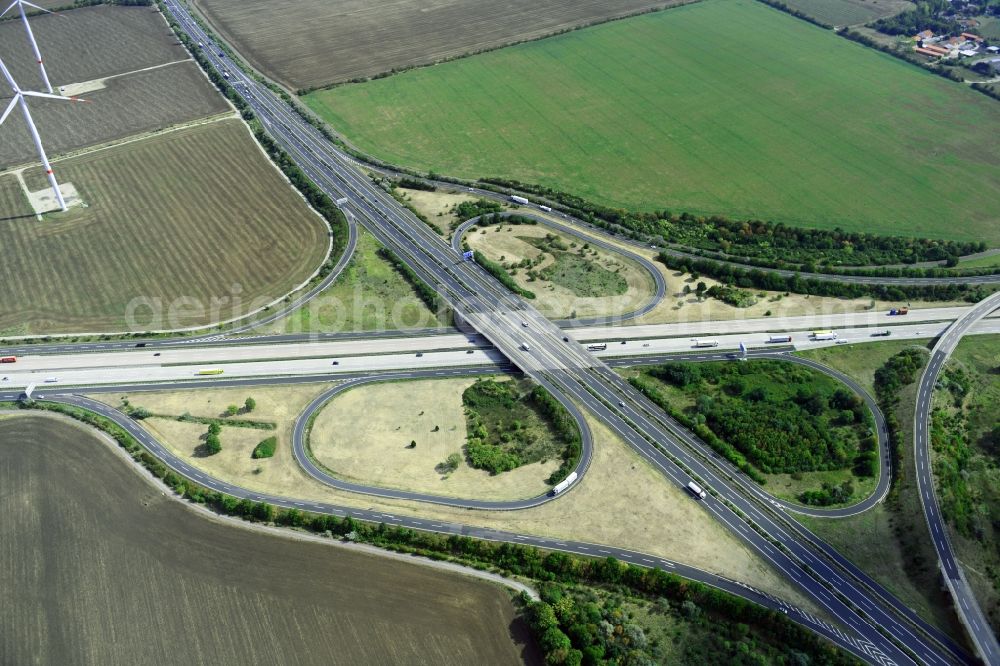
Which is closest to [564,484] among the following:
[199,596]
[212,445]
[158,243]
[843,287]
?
[199,596]

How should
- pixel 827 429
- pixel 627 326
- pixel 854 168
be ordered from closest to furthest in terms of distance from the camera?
1. pixel 827 429
2. pixel 627 326
3. pixel 854 168

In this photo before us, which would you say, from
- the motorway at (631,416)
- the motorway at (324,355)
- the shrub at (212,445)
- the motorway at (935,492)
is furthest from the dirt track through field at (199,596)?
the motorway at (935,492)

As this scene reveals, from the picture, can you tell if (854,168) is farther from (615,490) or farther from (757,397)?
(615,490)

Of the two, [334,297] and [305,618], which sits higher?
[334,297]

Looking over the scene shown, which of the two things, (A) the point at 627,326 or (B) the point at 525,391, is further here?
(A) the point at 627,326

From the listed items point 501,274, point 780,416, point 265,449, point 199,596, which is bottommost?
point 199,596

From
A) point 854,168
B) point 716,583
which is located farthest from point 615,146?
point 716,583

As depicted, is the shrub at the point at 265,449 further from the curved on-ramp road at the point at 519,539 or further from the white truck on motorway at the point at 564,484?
the white truck on motorway at the point at 564,484

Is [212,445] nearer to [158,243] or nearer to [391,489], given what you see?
[391,489]
